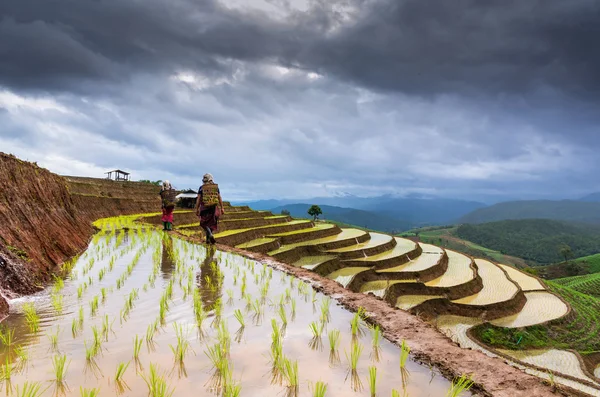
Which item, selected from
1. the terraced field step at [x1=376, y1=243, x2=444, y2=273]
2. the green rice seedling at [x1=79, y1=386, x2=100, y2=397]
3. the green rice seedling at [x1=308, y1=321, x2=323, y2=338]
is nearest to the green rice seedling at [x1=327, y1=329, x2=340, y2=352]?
the green rice seedling at [x1=308, y1=321, x2=323, y2=338]

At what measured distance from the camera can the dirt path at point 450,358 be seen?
3.01m

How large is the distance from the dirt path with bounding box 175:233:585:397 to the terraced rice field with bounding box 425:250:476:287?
12140 mm

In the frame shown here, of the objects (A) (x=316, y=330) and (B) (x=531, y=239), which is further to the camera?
(B) (x=531, y=239)

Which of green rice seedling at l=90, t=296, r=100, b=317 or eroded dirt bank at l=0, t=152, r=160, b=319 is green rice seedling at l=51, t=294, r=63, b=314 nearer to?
green rice seedling at l=90, t=296, r=100, b=317

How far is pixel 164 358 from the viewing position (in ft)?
11.0

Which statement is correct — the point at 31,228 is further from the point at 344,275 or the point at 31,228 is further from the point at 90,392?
the point at 344,275

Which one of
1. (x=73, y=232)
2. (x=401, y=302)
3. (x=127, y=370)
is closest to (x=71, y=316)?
(x=127, y=370)

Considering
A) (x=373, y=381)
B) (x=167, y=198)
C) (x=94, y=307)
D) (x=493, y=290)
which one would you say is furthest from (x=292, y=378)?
(x=493, y=290)

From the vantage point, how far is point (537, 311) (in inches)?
658

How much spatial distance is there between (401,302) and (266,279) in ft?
26.3

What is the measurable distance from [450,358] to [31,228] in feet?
27.7

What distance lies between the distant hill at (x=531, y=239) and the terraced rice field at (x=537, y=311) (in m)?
117

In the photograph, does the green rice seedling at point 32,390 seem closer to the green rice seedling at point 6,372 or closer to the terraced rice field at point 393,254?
the green rice seedling at point 6,372

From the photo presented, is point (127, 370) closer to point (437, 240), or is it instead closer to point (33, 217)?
point (33, 217)
